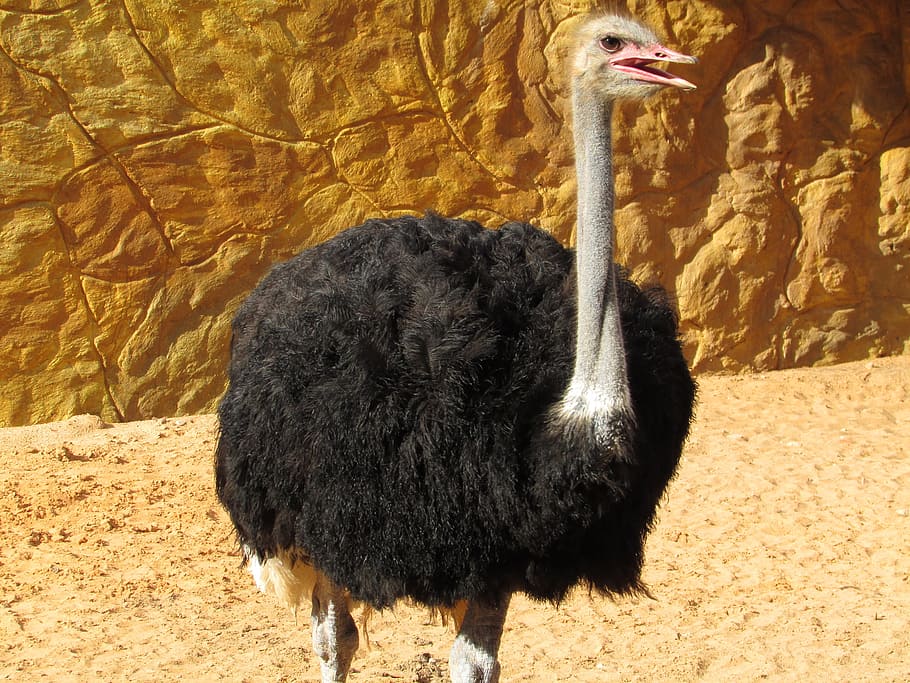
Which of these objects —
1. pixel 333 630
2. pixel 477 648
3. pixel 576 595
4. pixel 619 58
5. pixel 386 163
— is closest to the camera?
pixel 619 58

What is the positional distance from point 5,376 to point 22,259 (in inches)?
25.0

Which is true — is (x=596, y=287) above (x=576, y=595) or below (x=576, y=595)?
above

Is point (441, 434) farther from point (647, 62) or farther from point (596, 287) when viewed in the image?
point (647, 62)

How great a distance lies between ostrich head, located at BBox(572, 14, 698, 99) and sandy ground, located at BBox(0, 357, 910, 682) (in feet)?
7.00

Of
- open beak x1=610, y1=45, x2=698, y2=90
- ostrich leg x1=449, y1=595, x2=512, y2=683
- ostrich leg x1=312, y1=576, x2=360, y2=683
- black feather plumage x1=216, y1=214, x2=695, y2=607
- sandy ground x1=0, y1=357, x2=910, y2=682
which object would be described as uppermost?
open beak x1=610, y1=45, x2=698, y2=90

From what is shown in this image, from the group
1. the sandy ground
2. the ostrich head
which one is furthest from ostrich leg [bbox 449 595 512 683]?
the ostrich head

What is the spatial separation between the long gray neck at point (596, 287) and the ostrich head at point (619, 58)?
41 millimetres

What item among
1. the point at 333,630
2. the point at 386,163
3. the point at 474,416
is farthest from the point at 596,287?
the point at 386,163

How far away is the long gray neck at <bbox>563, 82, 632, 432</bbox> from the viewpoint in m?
2.61

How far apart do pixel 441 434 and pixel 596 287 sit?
478mm

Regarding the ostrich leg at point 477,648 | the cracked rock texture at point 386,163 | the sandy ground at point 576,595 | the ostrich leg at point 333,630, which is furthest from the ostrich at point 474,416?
the cracked rock texture at point 386,163

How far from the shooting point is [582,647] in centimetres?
430

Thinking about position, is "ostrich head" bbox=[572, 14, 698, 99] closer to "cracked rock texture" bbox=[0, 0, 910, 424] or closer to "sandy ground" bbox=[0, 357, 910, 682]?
"sandy ground" bbox=[0, 357, 910, 682]

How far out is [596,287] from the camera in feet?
8.72
